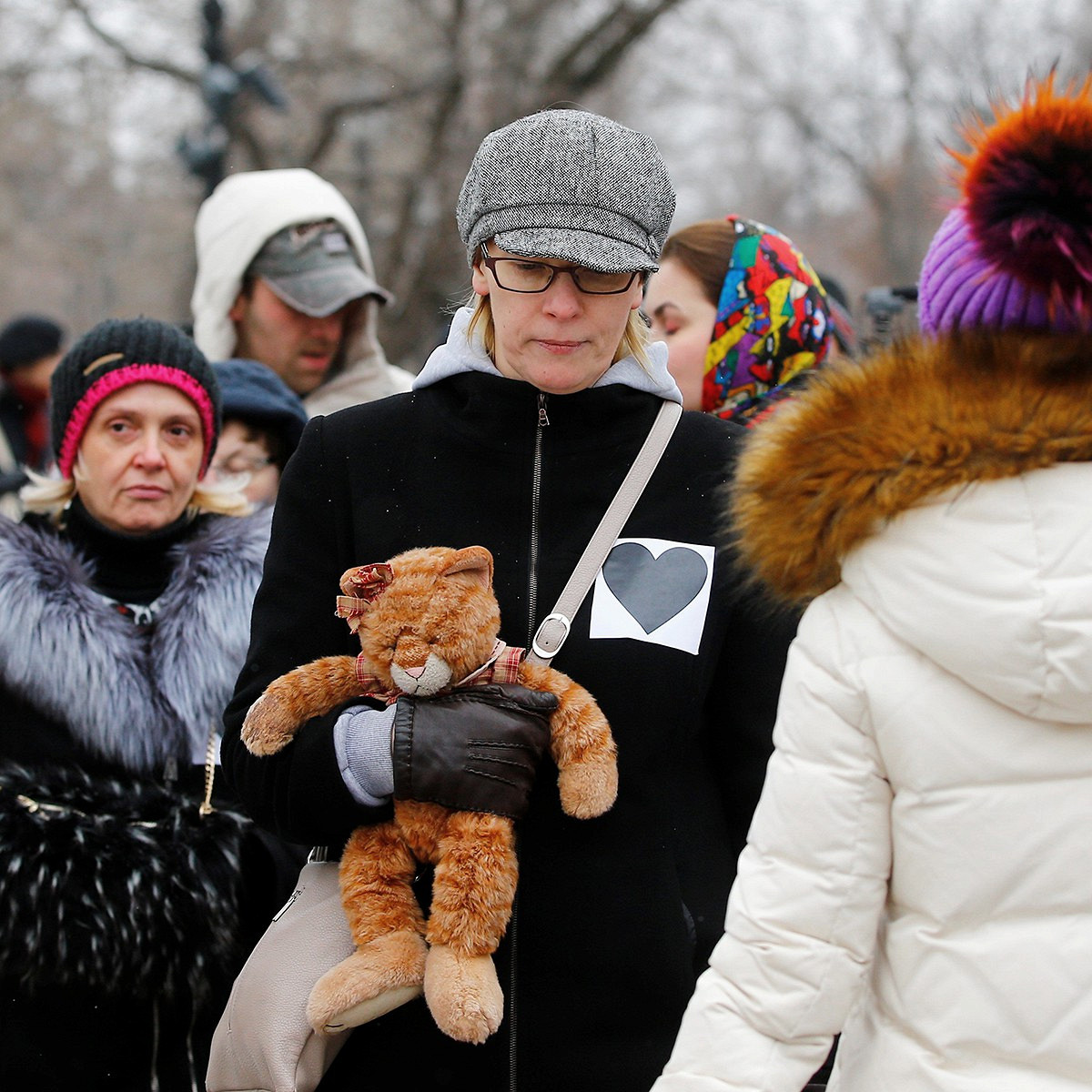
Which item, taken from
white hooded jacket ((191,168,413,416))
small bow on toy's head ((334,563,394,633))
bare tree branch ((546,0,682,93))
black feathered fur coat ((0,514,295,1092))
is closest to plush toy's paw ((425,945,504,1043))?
small bow on toy's head ((334,563,394,633))

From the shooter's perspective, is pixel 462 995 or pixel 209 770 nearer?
pixel 462 995

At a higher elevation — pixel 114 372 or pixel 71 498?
pixel 114 372

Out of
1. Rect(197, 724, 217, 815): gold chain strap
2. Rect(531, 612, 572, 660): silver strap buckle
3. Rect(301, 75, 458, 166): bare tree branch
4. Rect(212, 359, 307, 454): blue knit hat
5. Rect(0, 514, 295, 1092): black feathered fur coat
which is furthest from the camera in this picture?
Rect(301, 75, 458, 166): bare tree branch

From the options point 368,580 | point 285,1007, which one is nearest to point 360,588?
point 368,580

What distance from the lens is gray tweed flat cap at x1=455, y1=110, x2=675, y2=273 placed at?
2357 millimetres

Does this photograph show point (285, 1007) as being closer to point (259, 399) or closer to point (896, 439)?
point (896, 439)

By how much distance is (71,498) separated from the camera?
3.45 m

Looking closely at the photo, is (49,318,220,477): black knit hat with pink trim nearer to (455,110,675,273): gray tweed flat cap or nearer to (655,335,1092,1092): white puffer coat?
(455,110,675,273): gray tweed flat cap

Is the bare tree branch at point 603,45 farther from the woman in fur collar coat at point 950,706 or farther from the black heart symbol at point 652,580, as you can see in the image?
the woman in fur collar coat at point 950,706

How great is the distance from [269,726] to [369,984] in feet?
1.41

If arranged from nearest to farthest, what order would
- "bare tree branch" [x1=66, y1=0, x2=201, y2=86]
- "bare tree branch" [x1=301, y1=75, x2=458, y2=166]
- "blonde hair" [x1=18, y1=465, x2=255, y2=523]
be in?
"blonde hair" [x1=18, y1=465, x2=255, y2=523] → "bare tree branch" [x1=301, y1=75, x2=458, y2=166] → "bare tree branch" [x1=66, y1=0, x2=201, y2=86]

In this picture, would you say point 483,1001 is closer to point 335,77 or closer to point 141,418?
point 141,418

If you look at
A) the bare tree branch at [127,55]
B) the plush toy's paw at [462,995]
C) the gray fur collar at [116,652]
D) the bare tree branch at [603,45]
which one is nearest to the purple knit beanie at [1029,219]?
the plush toy's paw at [462,995]

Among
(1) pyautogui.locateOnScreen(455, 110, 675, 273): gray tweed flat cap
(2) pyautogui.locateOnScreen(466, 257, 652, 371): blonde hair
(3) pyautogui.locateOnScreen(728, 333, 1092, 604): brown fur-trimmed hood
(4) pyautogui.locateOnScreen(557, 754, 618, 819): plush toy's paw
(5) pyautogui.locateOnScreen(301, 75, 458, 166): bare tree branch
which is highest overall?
(5) pyautogui.locateOnScreen(301, 75, 458, 166): bare tree branch
